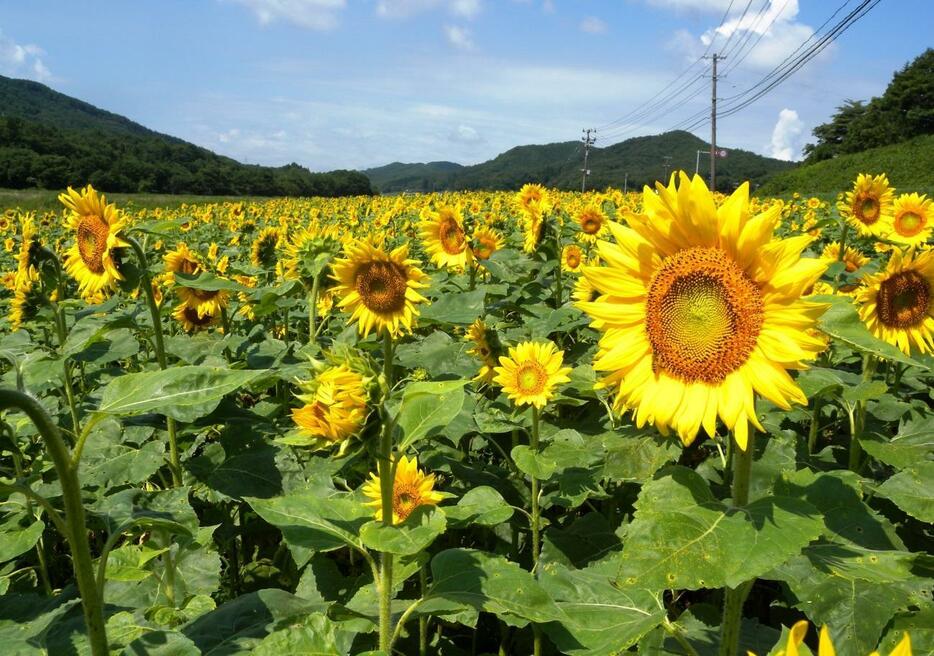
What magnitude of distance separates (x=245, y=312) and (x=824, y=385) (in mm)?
3850

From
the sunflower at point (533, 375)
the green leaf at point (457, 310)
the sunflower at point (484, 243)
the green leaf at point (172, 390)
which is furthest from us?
the sunflower at point (484, 243)

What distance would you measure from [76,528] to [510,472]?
82.1 inches

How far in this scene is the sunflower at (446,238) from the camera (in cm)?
481

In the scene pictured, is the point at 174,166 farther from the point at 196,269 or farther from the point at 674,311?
the point at 674,311

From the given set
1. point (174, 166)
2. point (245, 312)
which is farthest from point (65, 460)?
point (174, 166)

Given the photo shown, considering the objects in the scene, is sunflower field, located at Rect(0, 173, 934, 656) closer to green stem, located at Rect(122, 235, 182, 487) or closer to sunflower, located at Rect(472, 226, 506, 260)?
green stem, located at Rect(122, 235, 182, 487)

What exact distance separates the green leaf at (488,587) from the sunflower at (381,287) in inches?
70.4

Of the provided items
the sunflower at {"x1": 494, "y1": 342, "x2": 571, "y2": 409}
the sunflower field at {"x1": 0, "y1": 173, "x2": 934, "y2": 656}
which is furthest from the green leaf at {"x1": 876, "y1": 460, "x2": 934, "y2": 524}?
the sunflower at {"x1": 494, "y1": 342, "x2": 571, "y2": 409}

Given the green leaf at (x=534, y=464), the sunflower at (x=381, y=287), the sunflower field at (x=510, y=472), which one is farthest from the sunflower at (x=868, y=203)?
the green leaf at (x=534, y=464)

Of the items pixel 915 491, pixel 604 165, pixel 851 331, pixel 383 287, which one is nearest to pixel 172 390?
pixel 851 331

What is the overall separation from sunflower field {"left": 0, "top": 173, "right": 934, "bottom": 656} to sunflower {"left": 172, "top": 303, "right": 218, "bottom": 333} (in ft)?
1.44

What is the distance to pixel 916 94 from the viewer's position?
41594 millimetres

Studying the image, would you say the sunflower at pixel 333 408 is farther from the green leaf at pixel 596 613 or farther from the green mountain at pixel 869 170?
the green mountain at pixel 869 170

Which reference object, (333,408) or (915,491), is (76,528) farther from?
(915,491)
